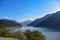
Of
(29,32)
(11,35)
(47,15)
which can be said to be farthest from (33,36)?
(47,15)

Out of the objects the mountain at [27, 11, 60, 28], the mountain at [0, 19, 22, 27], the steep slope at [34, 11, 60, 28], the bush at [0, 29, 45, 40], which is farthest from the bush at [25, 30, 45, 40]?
the steep slope at [34, 11, 60, 28]

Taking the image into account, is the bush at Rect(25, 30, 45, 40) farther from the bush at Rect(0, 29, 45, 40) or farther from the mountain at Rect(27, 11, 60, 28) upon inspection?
the mountain at Rect(27, 11, 60, 28)

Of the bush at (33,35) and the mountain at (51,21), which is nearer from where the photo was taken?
the bush at (33,35)

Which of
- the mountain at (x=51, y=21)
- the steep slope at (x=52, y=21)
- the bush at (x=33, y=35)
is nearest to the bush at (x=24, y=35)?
the bush at (x=33, y=35)

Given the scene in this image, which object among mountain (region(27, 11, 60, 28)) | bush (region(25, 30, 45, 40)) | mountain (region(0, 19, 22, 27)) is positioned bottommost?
bush (region(25, 30, 45, 40))

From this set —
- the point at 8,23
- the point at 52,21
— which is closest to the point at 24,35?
the point at 8,23

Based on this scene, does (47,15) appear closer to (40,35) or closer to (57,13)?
Result: (57,13)

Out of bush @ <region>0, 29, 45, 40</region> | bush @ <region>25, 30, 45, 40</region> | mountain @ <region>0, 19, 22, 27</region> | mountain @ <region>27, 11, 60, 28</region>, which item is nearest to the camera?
bush @ <region>0, 29, 45, 40</region>

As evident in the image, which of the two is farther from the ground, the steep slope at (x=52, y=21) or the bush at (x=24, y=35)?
the steep slope at (x=52, y=21)

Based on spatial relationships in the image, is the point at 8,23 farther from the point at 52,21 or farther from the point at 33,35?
the point at 52,21

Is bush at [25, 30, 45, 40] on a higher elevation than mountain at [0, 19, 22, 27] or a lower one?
lower

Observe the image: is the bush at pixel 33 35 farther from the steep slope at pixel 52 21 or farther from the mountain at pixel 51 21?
the steep slope at pixel 52 21
